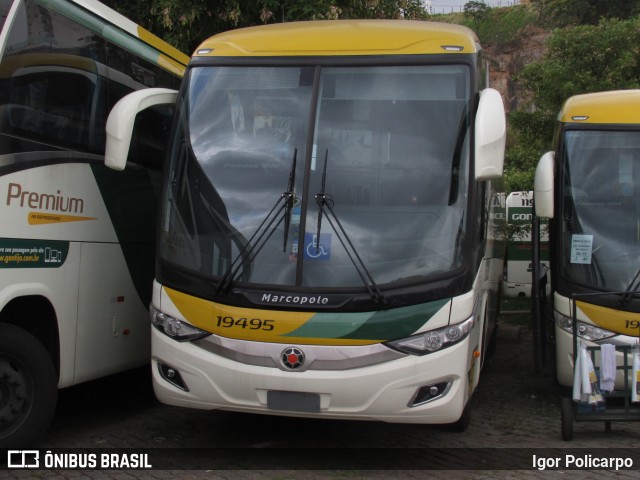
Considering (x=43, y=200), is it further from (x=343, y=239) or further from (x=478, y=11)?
(x=478, y=11)

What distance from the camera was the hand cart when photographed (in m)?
6.82

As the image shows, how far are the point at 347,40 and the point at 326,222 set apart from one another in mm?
1542

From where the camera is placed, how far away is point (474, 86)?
6152mm

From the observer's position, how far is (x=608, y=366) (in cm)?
662

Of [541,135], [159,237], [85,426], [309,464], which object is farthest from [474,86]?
[541,135]

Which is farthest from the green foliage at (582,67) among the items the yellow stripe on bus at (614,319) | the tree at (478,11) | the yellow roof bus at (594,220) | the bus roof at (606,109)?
the tree at (478,11)

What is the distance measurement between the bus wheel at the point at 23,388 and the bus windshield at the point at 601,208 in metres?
4.82

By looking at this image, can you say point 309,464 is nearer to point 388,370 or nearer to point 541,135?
point 388,370

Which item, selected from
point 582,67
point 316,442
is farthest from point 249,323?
point 582,67

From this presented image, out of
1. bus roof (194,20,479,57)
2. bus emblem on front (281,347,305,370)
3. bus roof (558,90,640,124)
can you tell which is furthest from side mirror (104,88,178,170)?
bus roof (558,90,640,124)

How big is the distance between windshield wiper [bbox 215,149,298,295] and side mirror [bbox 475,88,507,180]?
1360mm

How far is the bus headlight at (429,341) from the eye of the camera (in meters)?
5.52

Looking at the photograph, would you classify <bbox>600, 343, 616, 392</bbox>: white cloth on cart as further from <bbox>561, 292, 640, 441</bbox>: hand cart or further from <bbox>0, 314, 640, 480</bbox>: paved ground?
<bbox>0, 314, 640, 480</bbox>: paved ground

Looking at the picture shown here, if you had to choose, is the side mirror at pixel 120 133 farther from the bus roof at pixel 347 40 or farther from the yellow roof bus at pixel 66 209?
the bus roof at pixel 347 40
